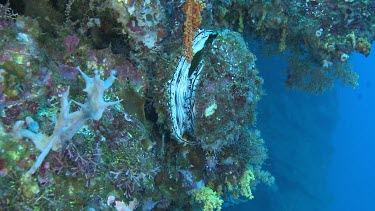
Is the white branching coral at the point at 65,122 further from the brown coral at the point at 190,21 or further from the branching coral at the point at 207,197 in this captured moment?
the branching coral at the point at 207,197

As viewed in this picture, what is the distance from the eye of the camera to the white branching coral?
2164 millimetres

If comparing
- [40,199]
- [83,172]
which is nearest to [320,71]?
[83,172]

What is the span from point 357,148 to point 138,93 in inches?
1453

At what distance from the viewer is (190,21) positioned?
10.6 feet

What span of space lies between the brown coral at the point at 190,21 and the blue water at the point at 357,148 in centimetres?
2716

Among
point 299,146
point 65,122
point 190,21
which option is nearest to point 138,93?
point 190,21

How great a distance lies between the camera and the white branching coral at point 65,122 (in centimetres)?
216

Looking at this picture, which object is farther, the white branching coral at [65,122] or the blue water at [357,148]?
the blue water at [357,148]

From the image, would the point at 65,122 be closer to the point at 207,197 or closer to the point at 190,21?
the point at 190,21

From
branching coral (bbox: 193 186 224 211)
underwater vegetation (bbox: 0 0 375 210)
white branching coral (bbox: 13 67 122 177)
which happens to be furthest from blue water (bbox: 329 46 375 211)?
white branching coral (bbox: 13 67 122 177)

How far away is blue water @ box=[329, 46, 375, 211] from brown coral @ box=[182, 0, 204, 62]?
2716cm

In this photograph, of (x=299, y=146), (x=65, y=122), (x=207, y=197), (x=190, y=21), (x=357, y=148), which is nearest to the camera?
(x=65, y=122)

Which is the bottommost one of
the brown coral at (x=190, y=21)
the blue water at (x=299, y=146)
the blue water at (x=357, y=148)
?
the brown coral at (x=190, y=21)

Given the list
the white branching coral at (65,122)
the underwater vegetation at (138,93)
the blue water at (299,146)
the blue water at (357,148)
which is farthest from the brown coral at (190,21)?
the blue water at (357,148)
